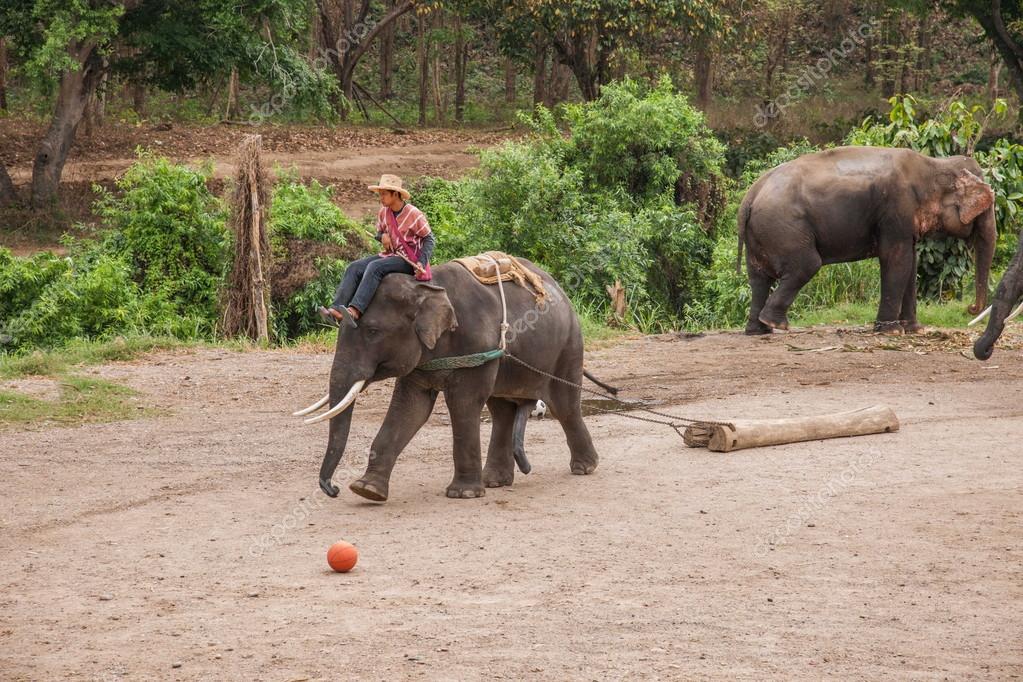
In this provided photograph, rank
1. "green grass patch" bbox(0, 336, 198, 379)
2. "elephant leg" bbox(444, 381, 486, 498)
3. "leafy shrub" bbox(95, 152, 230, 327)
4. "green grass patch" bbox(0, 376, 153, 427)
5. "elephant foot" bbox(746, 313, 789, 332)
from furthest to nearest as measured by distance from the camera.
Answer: "leafy shrub" bbox(95, 152, 230, 327), "elephant foot" bbox(746, 313, 789, 332), "green grass patch" bbox(0, 336, 198, 379), "green grass patch" bbox(0, 376, 153, 427), "elephant leg" bbox(444, 381, 486, 498)

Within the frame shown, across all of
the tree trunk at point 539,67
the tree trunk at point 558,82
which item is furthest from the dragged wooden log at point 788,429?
the tree trunk at point 558,82

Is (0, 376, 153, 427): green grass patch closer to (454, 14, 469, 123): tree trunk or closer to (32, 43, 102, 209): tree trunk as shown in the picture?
(32, 43, 102, 209): tree trunk

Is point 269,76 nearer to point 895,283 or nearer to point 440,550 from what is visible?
point 895,283

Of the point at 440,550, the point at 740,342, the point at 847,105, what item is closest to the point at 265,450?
the point at 440,550

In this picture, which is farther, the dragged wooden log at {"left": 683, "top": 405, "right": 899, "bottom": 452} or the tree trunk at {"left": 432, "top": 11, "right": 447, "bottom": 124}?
the tree trunk at {"left": 432, "top": 11, "right": 447, "bottom": 124}

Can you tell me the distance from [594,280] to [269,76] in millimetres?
9139

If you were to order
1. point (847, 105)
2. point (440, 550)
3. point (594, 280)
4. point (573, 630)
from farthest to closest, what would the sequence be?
point (847, 105), point (594, 280), point (440, 550), point (573, 630)

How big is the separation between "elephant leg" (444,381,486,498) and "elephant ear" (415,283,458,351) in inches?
16.3

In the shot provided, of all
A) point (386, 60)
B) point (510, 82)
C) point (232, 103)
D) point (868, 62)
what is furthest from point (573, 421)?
point (868, 62)

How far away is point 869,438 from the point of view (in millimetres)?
10797

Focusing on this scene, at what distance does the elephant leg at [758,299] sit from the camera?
51.8ft

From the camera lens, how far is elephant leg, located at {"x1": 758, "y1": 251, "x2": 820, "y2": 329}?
15.2 meters

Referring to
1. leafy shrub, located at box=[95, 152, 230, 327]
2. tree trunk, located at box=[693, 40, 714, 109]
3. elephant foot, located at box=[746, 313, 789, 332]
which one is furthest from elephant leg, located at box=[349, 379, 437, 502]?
tree trunk, located at box=[693, 40, 714, 109]

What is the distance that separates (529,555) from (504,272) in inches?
89.3
